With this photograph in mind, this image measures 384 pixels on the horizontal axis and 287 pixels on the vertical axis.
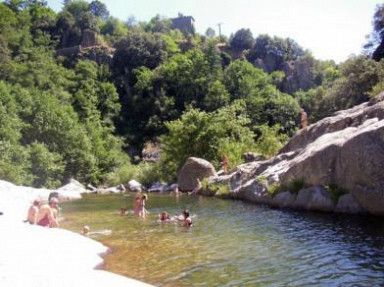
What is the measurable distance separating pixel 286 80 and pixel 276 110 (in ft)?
79.1

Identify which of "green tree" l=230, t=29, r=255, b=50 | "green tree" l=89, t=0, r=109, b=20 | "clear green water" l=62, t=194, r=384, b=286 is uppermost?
"green tree" l=89, t=0, r=109, b=20

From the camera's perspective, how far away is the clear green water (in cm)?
1045

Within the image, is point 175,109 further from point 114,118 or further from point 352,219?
point 352,219

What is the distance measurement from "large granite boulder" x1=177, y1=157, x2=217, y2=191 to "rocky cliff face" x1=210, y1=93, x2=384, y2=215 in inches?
327

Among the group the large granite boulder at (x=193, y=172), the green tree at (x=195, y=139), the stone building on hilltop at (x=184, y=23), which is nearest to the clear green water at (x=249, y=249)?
the large granite boulder at (x=193, y=172)

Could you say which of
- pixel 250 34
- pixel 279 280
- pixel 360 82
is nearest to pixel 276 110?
pixel 360 82

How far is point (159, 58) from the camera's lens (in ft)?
284

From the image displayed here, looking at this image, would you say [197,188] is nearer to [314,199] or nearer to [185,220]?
[314,199]

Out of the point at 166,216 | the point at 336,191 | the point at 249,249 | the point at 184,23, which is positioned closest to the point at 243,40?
the point at 184,23

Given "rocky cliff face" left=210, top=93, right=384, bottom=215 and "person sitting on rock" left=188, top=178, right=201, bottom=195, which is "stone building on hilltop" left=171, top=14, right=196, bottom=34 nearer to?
"person sitting on rock" left=188, top=178, right=201, bottom=195

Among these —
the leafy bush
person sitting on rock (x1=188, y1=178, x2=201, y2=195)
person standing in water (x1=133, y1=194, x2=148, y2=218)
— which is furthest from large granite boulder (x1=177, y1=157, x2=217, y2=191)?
the leafy bush

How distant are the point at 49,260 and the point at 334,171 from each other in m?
14.3

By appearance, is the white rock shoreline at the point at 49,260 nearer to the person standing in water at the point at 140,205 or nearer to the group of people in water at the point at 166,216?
the group of people in water at the point at 166,216

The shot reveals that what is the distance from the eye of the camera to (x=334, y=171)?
2020 centimetres
